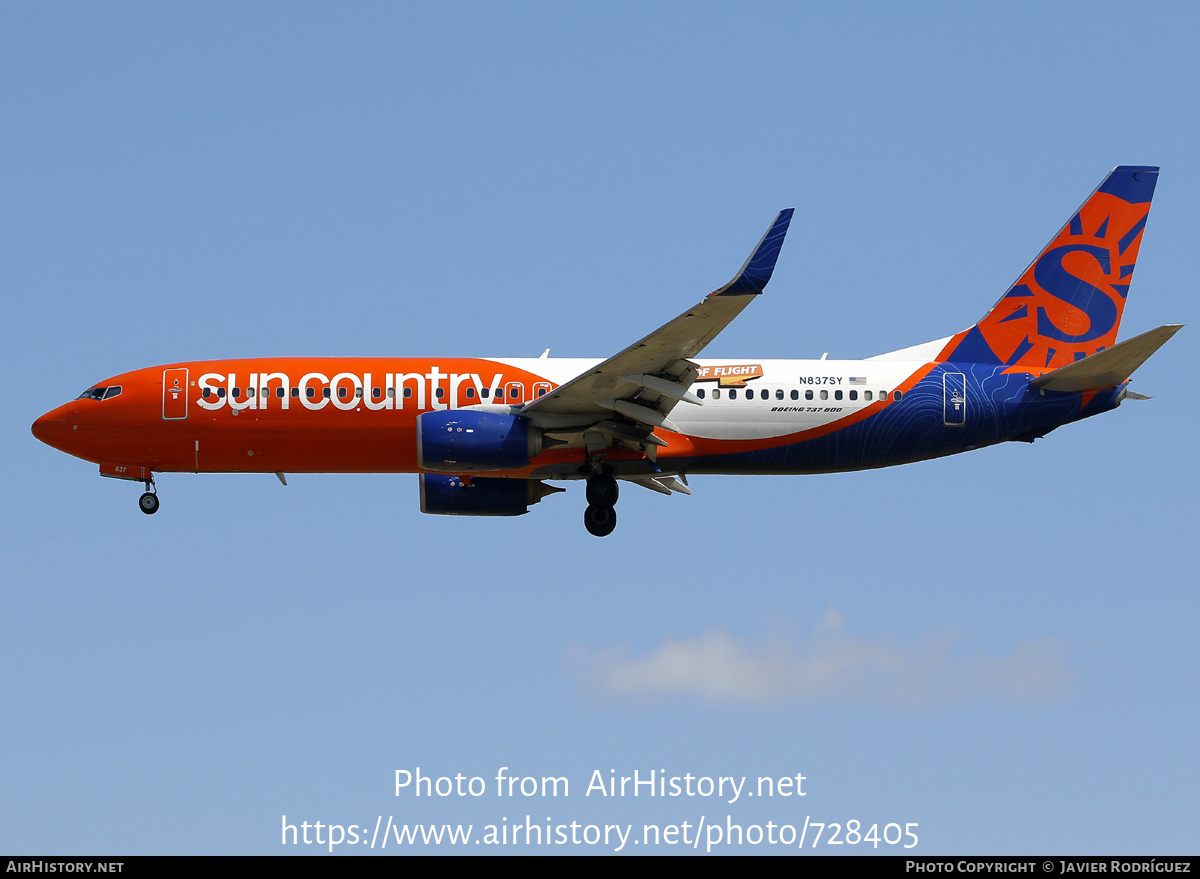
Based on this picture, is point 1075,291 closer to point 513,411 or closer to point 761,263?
point 761,263

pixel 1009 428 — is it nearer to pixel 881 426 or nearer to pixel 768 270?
pixel 881 426

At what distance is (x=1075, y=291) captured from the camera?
41719 millimetres

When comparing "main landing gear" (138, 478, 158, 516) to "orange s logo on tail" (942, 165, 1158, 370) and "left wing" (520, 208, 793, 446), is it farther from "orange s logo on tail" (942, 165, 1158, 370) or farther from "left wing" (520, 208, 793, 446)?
"orange s logo on tail" (942, 165, 1158, 370)

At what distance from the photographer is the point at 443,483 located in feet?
136

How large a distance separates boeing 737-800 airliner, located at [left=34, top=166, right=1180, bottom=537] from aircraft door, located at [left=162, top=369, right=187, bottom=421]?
3cm

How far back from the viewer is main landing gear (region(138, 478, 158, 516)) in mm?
39594

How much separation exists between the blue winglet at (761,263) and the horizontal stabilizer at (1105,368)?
9.28 meters

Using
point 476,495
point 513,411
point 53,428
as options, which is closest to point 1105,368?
point 513,411

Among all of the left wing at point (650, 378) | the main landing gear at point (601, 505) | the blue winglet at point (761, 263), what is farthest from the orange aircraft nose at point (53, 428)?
the blue winglet at point (761, 263)

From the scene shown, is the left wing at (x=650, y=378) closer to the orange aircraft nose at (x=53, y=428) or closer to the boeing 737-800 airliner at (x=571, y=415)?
the boeing 737-800 airliner at (x=571, y=415)

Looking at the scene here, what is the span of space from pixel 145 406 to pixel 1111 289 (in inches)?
985

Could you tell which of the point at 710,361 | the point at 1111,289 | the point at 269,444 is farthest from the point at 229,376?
the point at 1111,289

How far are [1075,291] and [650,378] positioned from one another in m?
12.8

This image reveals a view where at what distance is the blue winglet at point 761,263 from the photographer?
106 ft
